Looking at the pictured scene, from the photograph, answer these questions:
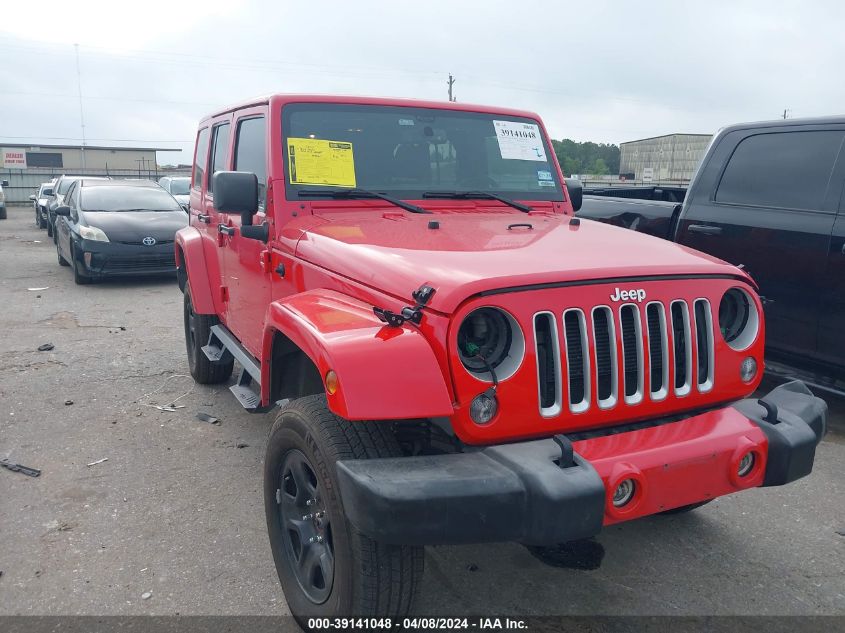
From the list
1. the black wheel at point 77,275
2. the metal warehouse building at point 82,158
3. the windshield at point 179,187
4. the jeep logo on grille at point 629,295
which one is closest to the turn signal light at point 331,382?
the jeep logo on grille at point 629,295

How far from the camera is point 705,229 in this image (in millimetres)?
4906

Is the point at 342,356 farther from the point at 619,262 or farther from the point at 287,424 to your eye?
the point at 619,262

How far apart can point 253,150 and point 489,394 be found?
2.28 meters

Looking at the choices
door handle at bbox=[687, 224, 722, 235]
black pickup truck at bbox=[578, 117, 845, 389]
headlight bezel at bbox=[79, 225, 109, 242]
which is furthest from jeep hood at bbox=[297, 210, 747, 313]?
headlight bezel at bbox=[79, 225, 109, 242]

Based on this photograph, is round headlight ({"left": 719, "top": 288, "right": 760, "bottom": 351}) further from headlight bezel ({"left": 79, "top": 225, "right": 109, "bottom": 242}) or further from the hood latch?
headlight bezel ({"left": 79, "top": 225, "right": 109, "bottom": 242})

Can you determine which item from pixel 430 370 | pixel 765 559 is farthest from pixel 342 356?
pixel 765 559

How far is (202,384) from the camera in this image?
5402 mm

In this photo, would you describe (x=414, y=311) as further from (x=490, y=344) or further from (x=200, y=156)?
(x=200, y=156)

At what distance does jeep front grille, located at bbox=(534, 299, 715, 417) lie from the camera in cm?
221

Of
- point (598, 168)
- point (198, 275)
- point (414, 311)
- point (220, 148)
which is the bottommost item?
point (198, 275)

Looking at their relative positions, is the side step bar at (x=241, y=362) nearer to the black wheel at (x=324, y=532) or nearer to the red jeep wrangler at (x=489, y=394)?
the red jeep wrangler at (x=489, y=394)

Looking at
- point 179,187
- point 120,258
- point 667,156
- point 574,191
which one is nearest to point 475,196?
point 574,191

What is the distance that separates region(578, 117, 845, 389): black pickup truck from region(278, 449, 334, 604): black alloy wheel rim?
3328mm

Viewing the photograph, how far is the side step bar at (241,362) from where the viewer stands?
352 centimetres
